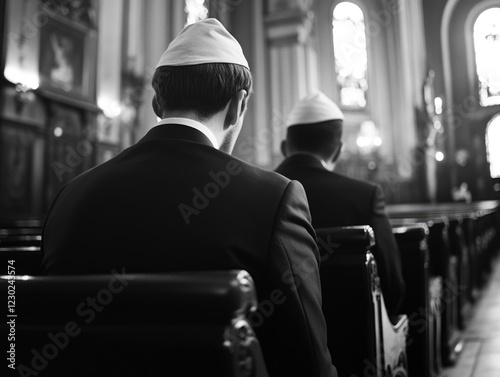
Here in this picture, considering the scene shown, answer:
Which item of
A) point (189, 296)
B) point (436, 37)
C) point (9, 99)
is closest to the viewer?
point (189, 296)

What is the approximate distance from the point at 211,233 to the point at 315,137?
5.09 feet

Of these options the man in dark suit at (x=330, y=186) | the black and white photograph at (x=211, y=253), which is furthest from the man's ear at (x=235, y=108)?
the man in dark suit at (x=330, y=186)

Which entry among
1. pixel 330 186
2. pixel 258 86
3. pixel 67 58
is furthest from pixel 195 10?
pixel 330 186

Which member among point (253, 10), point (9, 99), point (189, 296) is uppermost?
point (253, 10)

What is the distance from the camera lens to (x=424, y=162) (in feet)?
55.2

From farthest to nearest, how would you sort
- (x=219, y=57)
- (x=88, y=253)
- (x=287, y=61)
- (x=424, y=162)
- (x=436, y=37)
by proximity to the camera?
(x=436, y=37) → (x=424, y=162) → (x=287, y=61) → (x=219, y=57) → (x=88, y=253)

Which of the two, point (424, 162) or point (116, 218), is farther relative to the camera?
point (424, 162)

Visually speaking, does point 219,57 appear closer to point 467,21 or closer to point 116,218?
point 116,218

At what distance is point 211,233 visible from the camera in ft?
3.34

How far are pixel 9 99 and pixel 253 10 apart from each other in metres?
7.47

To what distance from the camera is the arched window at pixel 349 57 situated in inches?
688

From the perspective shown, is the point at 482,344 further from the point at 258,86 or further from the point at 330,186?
the point at 258,86

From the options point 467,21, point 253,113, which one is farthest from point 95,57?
point 467,21

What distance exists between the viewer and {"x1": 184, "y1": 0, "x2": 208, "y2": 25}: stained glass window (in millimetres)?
11617
